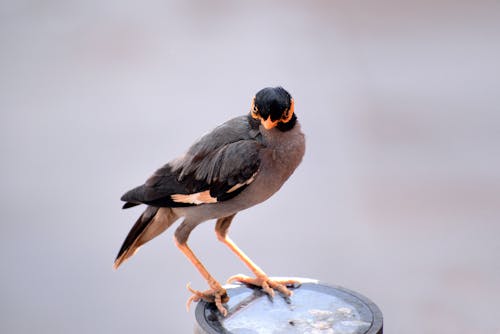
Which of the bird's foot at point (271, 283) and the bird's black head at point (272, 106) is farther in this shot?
the bird's foot at point (271, 283)

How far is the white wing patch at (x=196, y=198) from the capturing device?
5.33 feet

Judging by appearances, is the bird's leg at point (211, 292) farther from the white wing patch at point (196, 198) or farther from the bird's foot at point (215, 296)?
the white wing patch at point (196, 198)

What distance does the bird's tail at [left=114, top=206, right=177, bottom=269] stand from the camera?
174cm

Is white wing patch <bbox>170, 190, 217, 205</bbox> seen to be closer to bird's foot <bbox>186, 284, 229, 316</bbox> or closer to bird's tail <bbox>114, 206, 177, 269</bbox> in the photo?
bird's tail <bbox>114, 206, 177, 269</bbox>

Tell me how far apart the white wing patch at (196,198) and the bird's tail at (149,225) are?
3.5 inches

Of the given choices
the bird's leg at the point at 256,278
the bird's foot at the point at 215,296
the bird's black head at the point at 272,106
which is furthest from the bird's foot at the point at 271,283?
the bird's black head at the point at 272,106

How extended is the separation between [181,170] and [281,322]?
47 centimetres

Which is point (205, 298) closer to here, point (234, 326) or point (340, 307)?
point (234, 326)

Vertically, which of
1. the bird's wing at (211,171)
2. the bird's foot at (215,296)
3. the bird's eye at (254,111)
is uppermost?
the bird's eye at (254,111)

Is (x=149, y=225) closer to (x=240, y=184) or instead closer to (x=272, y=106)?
(x=240, y=184)

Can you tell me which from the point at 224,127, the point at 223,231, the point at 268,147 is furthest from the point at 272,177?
the point at 223,231

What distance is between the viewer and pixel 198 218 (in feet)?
5.49

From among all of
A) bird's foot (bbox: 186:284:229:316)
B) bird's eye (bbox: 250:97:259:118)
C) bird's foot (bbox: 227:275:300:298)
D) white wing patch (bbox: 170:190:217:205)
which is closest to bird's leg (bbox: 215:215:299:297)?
bird's foot (bbox: 227:275:300:298)

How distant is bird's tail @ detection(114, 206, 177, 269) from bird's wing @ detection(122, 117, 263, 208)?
7 cm
